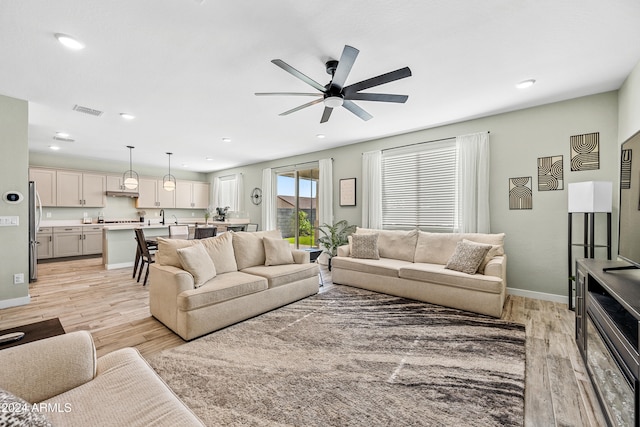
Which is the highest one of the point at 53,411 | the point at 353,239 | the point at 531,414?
the point at 353,239

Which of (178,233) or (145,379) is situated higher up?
(178,233)

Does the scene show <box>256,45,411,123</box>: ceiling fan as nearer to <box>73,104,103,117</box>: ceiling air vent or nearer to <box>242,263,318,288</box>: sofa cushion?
<box>242,263,318,288</box>: sofa cushion

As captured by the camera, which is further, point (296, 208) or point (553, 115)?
point (296, 208)

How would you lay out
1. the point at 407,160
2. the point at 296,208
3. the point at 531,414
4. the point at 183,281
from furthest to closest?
the point at 296,208, the point at 407,160, the point at 183,281, the point at 531,414

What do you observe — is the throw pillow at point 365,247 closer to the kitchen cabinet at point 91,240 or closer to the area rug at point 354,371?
the area rug at point 354,371

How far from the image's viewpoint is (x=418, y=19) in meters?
2.11

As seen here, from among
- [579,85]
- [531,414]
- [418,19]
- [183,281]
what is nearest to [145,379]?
[183,281]

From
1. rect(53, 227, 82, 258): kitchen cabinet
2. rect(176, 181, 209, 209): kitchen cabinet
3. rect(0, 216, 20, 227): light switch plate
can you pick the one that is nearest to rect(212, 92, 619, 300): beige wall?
rect(0, 216, 20, 227): light switch plate

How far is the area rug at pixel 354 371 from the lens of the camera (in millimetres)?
1670

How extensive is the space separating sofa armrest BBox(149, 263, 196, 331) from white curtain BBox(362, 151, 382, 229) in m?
3.49

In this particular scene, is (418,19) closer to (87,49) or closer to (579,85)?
(579,85)

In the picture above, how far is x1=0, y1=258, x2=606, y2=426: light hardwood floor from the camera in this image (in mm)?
1769

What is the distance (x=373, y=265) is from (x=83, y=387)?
134 inches

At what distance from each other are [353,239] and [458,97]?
8.15 ft
